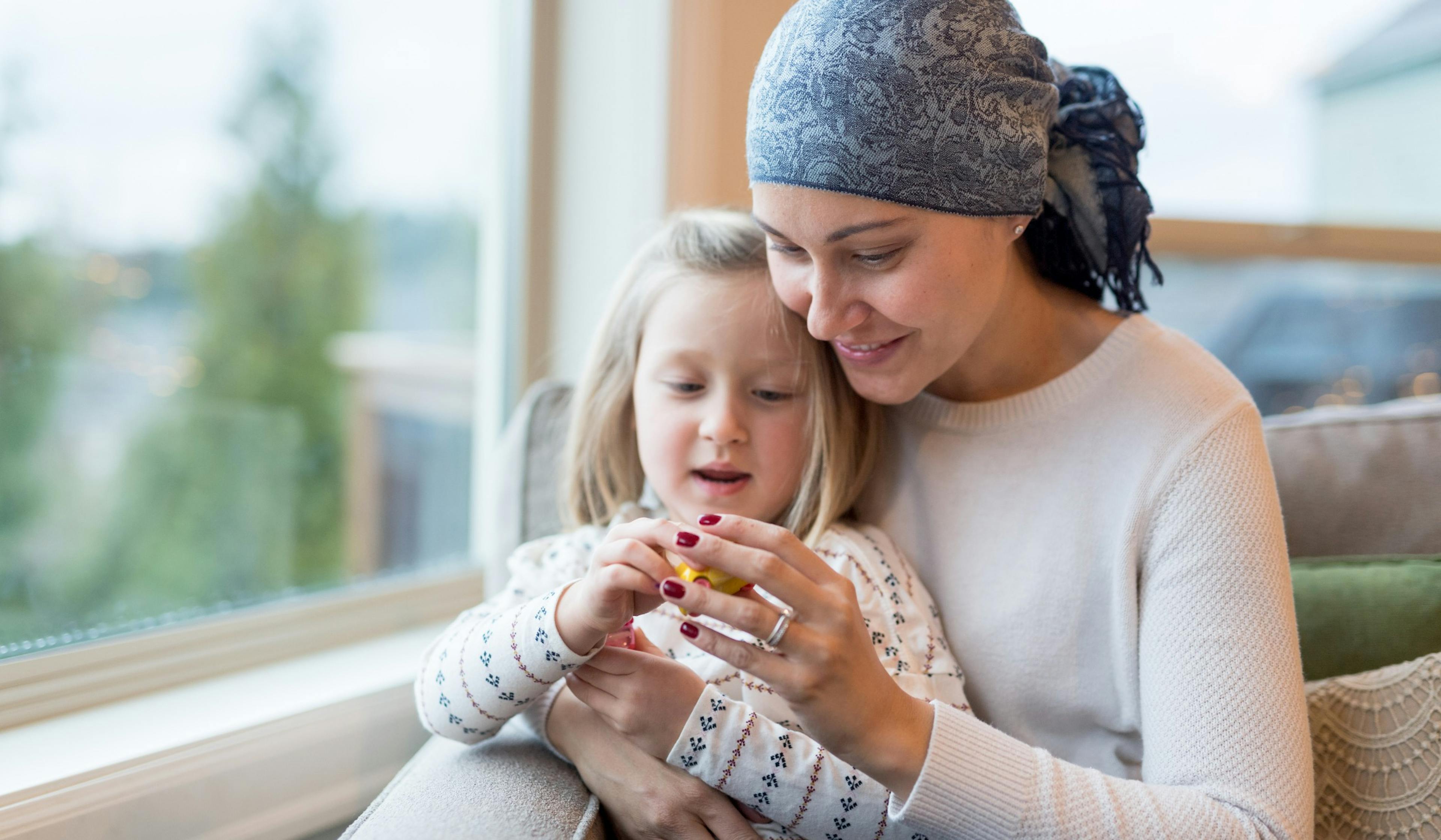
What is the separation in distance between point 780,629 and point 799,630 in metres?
0.02

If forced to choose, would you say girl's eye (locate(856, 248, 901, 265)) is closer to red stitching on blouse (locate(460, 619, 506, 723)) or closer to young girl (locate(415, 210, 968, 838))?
young girl (locate(415, 210, 968, 838))

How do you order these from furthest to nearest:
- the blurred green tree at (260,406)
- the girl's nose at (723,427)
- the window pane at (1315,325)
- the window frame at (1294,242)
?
the window pane at (1315,325) → the window frame at (1294,242) → the blurred green tree at (260,406) → the girl's nose at (723,427)

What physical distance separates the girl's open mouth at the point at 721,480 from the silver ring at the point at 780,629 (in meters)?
0.39

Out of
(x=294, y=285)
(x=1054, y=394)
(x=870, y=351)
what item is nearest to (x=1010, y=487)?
(x=1054, y=394)

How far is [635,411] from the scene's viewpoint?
1.41 metres

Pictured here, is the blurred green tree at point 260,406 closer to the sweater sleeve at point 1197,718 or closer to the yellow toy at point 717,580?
the yellow toy at point 717,580

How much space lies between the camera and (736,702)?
1.08 meters

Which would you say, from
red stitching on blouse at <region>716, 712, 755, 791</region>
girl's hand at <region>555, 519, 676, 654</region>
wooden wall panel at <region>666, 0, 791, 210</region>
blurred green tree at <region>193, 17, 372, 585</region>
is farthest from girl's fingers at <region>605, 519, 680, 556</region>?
blurred green tree at <region>193, 17, 372, 585</region>

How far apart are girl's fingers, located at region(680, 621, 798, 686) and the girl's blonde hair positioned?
0.40 metres

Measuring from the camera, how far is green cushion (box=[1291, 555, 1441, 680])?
1224mm

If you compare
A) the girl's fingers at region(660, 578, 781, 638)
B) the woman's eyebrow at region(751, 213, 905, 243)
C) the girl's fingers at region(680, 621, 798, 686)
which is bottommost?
the girl's fingers at region(680, 621, 798, 686)

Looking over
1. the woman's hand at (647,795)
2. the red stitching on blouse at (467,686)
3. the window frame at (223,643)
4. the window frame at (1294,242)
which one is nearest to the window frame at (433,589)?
the window frame at (223,643)

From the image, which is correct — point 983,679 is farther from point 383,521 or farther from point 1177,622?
point 383,521

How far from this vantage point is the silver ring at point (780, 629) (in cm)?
86
